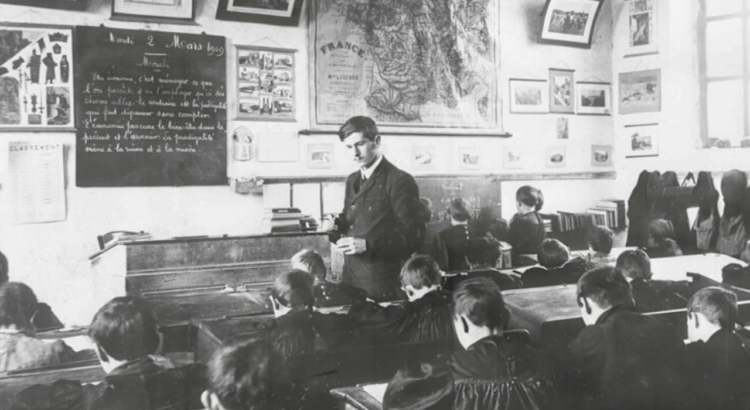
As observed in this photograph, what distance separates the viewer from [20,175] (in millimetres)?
3840

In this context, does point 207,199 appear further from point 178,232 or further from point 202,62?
point 202,62

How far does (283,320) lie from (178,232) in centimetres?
251

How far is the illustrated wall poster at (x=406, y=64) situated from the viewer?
187 inches

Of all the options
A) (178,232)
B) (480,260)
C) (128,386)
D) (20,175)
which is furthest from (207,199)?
(128,386)

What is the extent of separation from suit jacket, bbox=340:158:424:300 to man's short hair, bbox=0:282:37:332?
1.33 metres

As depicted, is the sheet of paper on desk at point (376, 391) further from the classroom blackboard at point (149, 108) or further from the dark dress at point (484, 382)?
the classroom blackboard at point (149, 108)

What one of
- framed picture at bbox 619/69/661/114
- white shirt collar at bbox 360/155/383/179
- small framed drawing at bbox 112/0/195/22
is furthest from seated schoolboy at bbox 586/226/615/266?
small framed drawing at bbox 112/0/195/22

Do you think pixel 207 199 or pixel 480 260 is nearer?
pixel 480 260

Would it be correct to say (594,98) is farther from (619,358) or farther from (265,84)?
(619,358)

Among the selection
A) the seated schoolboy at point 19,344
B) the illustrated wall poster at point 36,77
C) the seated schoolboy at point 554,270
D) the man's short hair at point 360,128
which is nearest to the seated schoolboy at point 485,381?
the seated schoolboy at point 19,344

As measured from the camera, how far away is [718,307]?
1987mm

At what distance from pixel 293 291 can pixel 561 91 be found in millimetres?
4208

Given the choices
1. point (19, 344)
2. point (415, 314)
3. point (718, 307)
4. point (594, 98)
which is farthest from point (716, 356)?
point (594, 98)

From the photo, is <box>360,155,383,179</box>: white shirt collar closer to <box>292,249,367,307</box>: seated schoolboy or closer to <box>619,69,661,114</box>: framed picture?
<box>292,249,367,307</box>: seated schoolboy
